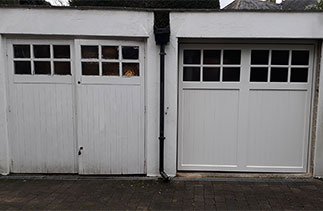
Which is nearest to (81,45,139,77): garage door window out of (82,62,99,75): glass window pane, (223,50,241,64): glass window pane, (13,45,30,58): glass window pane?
(82,62,99,75): glass window pane

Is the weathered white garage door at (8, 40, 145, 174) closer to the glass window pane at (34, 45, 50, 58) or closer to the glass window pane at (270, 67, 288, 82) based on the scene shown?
the glass window pane at (34, 45, 50, 58)

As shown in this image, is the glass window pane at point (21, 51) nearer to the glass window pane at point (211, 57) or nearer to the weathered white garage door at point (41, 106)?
the weathered white garage door at point (41, 106)

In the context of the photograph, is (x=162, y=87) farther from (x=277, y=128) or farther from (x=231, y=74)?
(x=277, y=128)

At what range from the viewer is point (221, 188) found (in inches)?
158

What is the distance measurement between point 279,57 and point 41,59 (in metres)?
4.25

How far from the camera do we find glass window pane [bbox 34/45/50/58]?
4356mm

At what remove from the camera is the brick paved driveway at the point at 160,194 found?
3455 millimetres

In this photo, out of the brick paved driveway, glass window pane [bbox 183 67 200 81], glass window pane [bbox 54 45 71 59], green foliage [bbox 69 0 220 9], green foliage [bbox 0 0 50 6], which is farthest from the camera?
green foliage [bbox 69 0 220 9]

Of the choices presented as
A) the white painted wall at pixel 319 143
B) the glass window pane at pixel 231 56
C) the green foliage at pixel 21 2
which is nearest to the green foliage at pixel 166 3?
the green foliage at pixel 21 2

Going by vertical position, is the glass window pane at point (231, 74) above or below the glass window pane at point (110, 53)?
below

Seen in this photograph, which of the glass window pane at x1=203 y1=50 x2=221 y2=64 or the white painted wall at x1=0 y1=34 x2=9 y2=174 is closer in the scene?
the white painted wall at x1=0 y1=34 x2=9 y2=174

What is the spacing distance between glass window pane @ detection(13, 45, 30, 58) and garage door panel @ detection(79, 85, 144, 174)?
45.9 inches

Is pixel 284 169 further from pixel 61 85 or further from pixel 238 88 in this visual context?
pixel 61 85

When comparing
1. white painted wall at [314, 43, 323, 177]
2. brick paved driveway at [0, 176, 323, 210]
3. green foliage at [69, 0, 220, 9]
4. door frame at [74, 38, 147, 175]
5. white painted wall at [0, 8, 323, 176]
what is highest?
green foliage at [69, 0, 220, 9]
